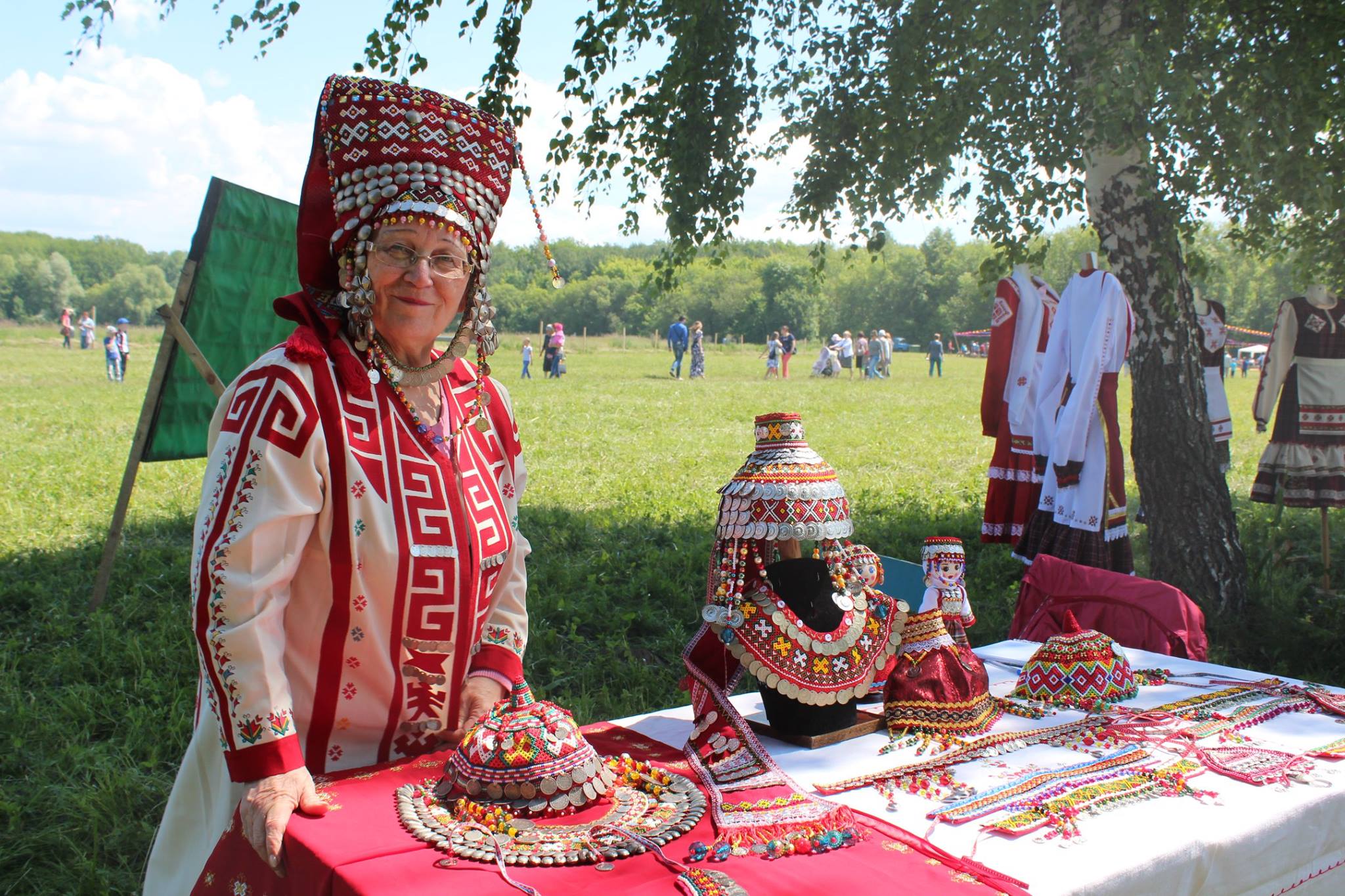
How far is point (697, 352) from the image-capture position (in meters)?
23.8

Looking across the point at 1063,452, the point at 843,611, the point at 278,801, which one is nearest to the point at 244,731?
the point at 278,801

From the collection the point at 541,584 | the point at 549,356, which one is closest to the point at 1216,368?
the point at 541,584

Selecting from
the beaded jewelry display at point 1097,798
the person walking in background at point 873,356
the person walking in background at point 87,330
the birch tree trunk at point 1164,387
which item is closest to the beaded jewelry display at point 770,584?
the beaded jewelry display at point 1097,798

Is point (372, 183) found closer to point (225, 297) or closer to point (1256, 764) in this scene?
point (1256, 764)

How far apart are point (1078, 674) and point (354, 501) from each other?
6.44ft

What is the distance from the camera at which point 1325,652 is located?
5449 mm

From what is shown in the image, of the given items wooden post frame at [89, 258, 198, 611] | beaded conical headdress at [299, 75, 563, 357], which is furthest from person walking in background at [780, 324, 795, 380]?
beaded conical headdress at [299, 75, 563, 357]

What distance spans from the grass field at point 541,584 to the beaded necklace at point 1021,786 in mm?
2400

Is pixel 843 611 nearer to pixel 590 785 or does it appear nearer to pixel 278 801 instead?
pixel 590 785

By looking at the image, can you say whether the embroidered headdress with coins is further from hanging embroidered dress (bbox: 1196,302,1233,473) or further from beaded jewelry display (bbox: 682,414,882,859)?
hanging embroidered dress (bbox: 1196,302,1233,473)

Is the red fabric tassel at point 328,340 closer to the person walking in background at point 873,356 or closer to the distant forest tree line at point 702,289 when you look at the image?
the person walking in background at point 873,356

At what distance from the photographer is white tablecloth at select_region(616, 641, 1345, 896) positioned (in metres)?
1.80

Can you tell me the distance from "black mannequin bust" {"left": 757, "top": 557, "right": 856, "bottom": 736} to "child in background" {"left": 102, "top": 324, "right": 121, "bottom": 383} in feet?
65.1

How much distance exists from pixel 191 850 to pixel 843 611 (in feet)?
4.67
